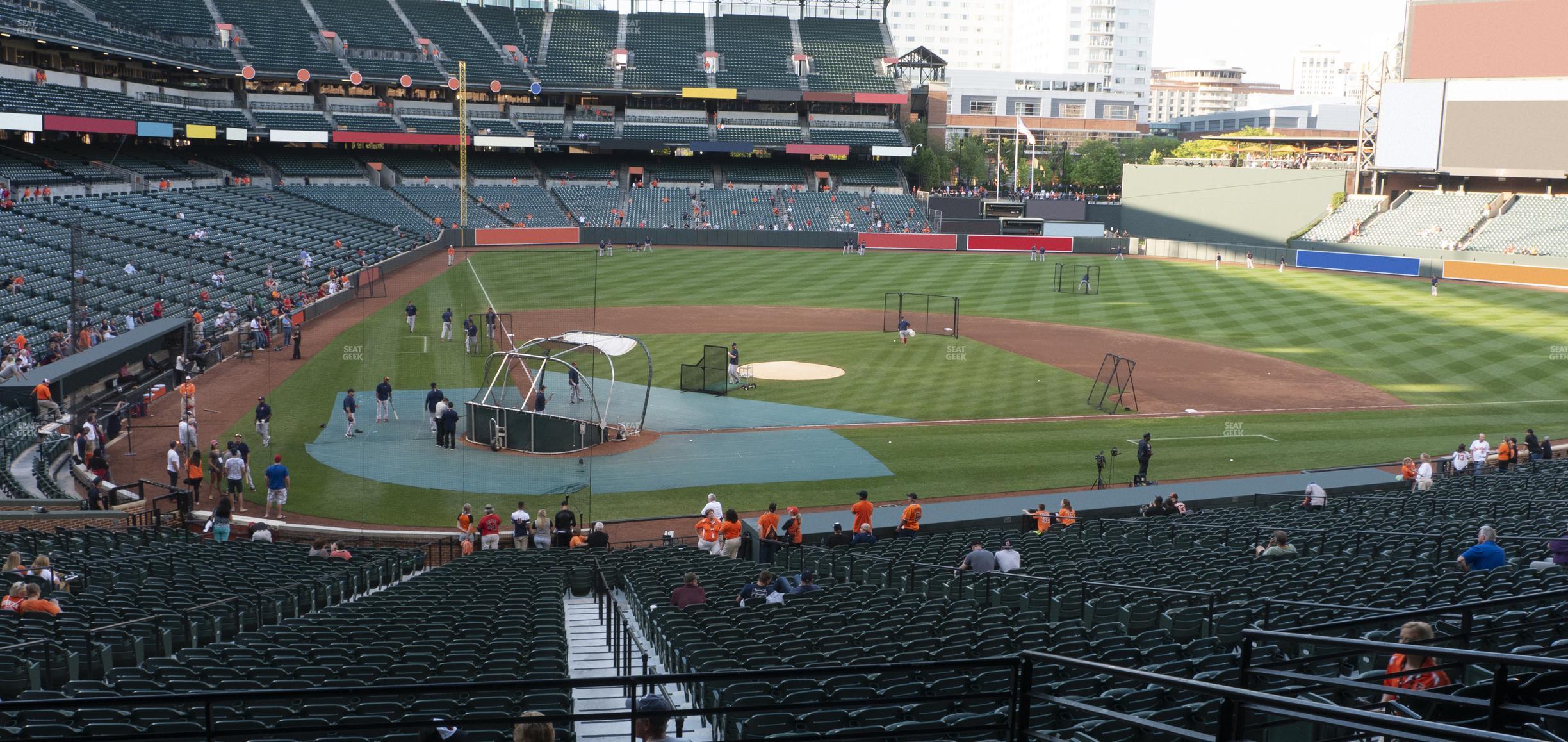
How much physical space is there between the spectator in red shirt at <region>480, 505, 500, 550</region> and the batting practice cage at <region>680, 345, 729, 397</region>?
14.5 meters

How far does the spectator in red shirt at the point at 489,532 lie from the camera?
2133 cm

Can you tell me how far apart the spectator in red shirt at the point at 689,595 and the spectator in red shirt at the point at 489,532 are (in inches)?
367

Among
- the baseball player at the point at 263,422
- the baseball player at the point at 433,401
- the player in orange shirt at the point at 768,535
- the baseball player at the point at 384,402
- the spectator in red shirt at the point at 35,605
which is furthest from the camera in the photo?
the baseball player at the point at 384,402

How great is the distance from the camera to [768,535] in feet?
65.3

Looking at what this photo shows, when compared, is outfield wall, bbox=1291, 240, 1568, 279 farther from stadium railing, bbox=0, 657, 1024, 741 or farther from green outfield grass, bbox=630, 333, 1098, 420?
stadium railing, bbox=0, 657, 1024, 741

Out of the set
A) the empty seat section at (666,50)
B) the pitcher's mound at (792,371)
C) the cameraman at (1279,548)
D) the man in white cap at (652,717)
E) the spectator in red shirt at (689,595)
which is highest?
the empty seat section at (666,50)

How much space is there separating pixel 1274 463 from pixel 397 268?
4460 cm

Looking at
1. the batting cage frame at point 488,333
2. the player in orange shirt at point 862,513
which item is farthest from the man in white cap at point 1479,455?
the batting cage frame at point 488,333

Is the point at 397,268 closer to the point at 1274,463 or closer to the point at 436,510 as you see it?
the point at 436,510

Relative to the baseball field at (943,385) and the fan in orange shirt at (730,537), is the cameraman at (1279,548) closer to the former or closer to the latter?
the fan in orange shirt at (730,537)

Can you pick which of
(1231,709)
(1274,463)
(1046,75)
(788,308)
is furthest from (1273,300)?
(1046,75)

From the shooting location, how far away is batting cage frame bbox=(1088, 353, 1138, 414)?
112ft

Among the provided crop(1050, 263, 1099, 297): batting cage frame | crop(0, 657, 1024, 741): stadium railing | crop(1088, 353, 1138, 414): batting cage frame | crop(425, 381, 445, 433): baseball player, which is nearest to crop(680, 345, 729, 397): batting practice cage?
crop(425, 381, 445, 433): baseball player

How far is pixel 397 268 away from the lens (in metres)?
57.8
